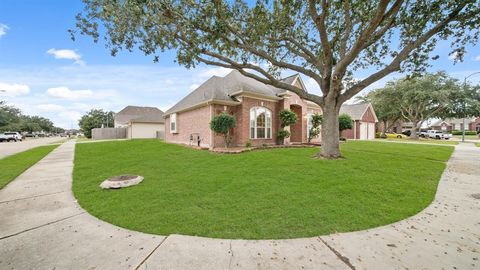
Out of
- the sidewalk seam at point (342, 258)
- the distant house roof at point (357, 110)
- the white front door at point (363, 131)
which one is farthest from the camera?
the white front door at point (363, 131)

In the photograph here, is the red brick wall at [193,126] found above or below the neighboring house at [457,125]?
below

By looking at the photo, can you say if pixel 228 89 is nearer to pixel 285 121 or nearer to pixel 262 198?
pixel 285 121

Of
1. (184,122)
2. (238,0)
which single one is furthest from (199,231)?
(184,122)

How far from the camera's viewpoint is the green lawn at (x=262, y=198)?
11.3 ft

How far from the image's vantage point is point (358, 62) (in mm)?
11375

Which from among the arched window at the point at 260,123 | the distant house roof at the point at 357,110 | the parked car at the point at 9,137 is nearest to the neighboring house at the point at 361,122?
the distant house roof at the point at 357,110

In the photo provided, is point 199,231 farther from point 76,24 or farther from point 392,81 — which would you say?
point 392,81

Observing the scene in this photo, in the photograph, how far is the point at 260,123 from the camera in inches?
562

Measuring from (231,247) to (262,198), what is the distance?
2002mm

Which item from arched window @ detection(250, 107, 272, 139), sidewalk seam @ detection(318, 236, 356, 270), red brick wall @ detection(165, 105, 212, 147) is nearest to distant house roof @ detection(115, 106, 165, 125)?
red brick wall @ detection(165, 105, 212, 147)

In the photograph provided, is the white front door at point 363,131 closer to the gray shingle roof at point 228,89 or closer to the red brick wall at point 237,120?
the red brick wall at point 237,120

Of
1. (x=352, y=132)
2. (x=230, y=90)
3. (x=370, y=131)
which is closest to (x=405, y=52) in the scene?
(x=230, y=90)

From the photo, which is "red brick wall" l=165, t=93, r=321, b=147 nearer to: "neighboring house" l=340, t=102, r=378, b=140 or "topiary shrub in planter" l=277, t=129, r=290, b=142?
"topiary shrub in planter" l=277, t=129, r=290, b=142

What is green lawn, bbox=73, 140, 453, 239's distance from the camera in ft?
11.3
